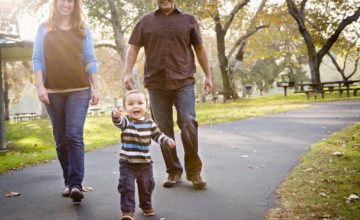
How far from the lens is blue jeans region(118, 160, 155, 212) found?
3520 mm

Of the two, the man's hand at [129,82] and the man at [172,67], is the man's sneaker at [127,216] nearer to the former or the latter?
the man at [172,67]

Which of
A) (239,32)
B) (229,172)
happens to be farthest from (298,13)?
(229,172)

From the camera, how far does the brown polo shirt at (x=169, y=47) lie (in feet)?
15.1

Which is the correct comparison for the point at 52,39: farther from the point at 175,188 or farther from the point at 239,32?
the point at 239,32

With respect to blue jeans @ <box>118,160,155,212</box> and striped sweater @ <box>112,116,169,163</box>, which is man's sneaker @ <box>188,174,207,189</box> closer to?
blue jeans @ <box>118,160,155,212</box>

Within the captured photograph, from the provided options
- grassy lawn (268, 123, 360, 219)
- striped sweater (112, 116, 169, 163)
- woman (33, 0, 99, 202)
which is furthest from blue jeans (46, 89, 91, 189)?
grassy lawn (268, 123, 360, 219)

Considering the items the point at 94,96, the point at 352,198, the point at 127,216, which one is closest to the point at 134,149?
→ the point at 127,216

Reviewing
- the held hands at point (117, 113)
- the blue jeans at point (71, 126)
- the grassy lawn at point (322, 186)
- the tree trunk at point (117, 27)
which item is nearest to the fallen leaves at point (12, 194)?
the blue jeans at point (71, 126)

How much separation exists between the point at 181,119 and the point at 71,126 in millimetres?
1253

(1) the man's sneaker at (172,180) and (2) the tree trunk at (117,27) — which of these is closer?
(1) the man's sneaker at (172,180)

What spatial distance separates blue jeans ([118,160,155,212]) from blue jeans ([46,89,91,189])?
2.46 feet

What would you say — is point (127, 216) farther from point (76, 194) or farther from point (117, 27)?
point (117, 27)

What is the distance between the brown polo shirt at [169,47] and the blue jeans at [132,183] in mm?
1307

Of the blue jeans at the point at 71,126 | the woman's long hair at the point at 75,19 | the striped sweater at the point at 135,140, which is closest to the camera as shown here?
the striped sweater at the point at 135,140
